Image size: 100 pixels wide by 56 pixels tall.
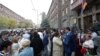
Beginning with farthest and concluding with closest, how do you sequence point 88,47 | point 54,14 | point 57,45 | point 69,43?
point 54,14, point 57,45, point 69,43, point 88,47

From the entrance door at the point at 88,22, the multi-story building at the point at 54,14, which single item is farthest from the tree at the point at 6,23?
the entrance door at the point at 88,22

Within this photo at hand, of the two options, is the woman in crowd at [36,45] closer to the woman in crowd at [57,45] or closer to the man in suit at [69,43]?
the woman in crowd at [57,45]

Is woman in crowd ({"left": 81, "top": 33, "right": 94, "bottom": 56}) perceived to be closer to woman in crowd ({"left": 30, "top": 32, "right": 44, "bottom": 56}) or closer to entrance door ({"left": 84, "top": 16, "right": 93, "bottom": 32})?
woman in crowd ({"left": 30, "top": 32, "right": 44, "bottom": 56})

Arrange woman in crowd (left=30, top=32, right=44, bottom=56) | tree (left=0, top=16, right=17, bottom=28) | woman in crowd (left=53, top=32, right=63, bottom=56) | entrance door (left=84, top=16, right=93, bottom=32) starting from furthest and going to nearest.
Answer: tree (left=0, top=16, right=17, bottom=28), entrance door (left=84, top=16, right=93, bottom=32), woman in crowd (left=53, top=32, right=63, bottom=56), woman in crowd (left=30, top=32, right=44, bottom=56)

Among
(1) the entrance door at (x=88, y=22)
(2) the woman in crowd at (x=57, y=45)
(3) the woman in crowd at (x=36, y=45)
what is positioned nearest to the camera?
(3) the woman in crowd at (x=36, y=45)

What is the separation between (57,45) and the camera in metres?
11.2

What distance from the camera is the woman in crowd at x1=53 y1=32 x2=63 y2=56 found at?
11016 millimetres

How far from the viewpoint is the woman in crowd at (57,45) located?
11.0 metres

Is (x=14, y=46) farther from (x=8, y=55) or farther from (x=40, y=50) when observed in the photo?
(x=40, y=50)

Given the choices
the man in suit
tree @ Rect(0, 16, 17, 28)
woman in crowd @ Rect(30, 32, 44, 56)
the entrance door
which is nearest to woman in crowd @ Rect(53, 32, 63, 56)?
the man in suit

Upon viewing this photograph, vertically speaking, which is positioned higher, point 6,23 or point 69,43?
point 6,23

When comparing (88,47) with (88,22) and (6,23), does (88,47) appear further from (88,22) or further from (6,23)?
(6,23)

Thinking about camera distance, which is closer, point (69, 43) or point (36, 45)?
point (36, 45)

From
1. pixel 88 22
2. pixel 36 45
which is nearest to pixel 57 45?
pixel 36 45
